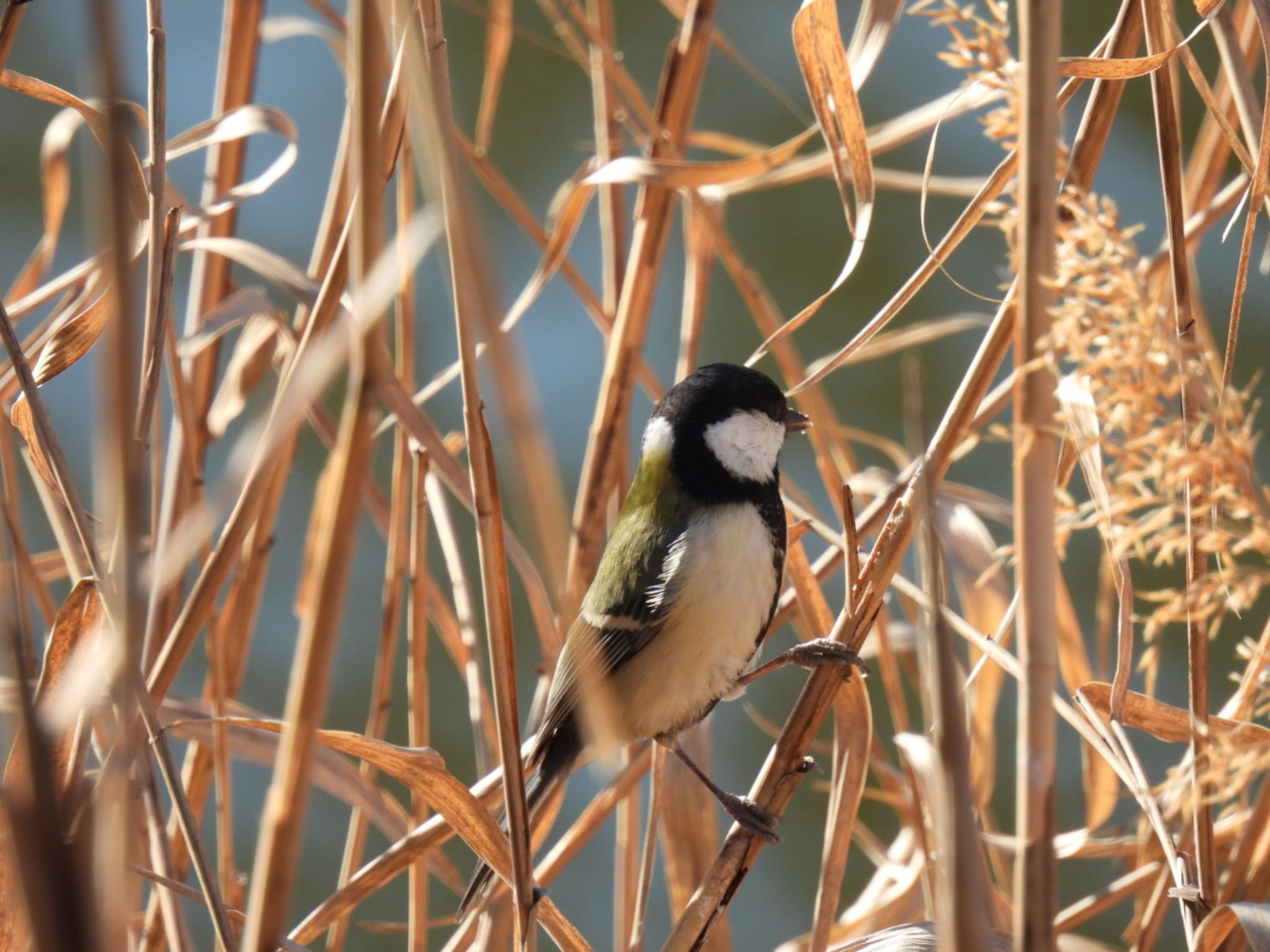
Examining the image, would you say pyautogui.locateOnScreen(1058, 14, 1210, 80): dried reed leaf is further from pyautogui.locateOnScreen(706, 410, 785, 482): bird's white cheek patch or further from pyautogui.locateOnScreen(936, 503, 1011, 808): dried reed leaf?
pyautogui.locateOnScreen(706, 410, 785, 482): bird's white cheek patch

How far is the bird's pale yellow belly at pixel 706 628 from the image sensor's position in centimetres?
137

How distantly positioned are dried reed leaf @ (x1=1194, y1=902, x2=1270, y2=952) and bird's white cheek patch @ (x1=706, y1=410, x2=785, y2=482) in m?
0.76

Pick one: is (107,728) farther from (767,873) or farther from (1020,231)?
(767,873)

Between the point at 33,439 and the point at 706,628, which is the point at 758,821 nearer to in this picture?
the point at 706,628

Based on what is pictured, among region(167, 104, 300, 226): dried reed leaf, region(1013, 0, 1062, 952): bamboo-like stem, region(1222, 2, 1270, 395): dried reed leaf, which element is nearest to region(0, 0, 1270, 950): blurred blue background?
region(167, 104, 300, 226): dried reed leaf

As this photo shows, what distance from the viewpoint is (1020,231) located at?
1.77 feet

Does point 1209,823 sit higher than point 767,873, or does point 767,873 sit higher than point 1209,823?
point 1209,823

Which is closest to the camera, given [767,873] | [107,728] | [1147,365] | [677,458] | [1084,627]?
[1147,365]

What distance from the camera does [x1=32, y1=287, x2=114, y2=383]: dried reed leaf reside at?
0.93 m

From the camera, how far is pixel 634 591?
1.45 meters

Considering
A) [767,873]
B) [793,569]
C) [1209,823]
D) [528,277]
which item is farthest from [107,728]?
[767,873]

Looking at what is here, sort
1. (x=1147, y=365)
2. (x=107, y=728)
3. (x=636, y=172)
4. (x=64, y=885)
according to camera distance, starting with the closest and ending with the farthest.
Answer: (x=64, y=885)
(x=1147, y=365)
(x=636, y=172)
(x=107, y=728)

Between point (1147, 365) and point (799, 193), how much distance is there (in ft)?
7.84

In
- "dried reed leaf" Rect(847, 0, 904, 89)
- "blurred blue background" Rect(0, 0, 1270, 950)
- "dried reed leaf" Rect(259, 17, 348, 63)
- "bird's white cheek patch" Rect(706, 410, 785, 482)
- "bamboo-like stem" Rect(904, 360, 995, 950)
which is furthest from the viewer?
"blurred blue background" Rect(0, 0, 1270, 950)
